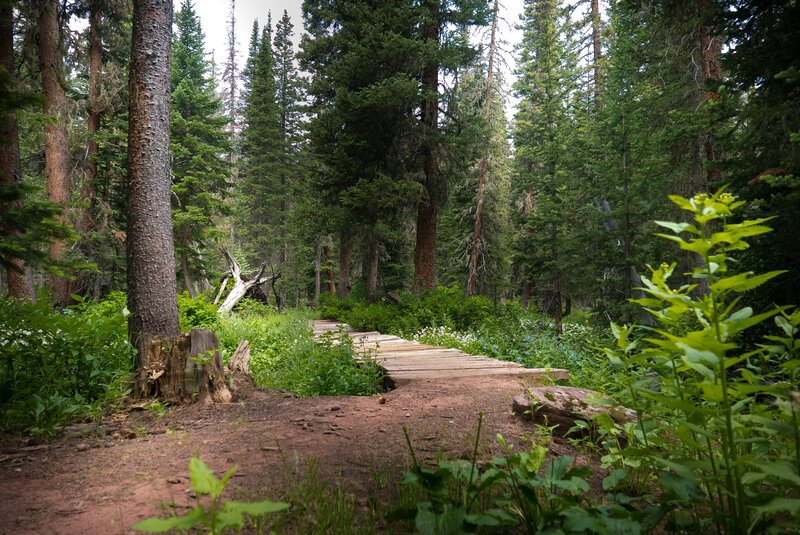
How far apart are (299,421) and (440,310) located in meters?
7.11

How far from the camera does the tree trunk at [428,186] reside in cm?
1119

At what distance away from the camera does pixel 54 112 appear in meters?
10.0

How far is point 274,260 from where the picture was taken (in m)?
25.5

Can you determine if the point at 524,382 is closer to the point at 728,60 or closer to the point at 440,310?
the point at 728,60

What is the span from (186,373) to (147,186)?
6.99ft

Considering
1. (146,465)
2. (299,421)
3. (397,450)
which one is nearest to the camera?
(146,465)

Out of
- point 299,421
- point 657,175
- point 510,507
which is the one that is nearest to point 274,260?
point 657,175

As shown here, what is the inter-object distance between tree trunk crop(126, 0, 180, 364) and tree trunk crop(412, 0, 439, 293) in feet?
25.1

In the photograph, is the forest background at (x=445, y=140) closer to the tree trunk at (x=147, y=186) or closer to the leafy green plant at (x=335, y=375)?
the tree trunk at (x=147, y=186)

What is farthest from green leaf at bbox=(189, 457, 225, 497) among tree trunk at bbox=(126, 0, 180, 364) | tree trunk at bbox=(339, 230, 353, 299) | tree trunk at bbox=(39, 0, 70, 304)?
tree trunk at bbox=(339, 230, 353, 299)

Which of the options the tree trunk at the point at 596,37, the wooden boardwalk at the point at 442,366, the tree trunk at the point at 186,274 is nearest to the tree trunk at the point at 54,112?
the tree trunk at the point at 186,274

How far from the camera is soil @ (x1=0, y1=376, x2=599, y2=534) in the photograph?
6.12 ft

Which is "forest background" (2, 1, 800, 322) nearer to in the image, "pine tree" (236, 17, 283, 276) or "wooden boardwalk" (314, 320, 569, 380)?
"wooden boardwalk" (314, 320, 569, 380)

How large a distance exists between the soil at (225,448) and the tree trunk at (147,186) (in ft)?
3.36
